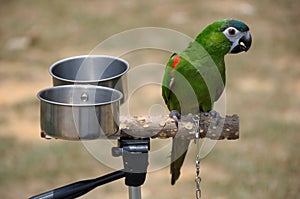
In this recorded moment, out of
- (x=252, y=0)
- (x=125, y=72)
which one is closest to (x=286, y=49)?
(x=252, y=0)

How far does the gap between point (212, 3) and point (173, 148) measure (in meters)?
4.98

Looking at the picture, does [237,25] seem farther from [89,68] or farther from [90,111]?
[90,111]

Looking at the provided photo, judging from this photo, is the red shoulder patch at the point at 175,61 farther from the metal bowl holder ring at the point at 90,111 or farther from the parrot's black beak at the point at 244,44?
the metal bowl holder ring at the point at 90,111

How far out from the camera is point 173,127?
6.63ft

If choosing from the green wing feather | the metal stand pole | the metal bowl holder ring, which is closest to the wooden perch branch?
the metal bowl holder ring

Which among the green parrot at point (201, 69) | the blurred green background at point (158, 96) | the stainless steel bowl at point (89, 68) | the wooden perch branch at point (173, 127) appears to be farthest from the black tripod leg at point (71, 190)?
the blurred green background at point (158, 96)

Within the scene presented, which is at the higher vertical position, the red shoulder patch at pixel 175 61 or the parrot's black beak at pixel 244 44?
the parrot's black beak at pixel 244 44

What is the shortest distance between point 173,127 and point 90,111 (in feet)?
1.30

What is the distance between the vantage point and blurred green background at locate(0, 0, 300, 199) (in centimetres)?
386

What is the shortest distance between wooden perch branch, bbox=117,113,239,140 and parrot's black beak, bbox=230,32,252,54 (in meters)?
0.44

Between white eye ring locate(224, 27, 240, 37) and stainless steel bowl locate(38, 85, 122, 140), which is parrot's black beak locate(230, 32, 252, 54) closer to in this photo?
white eye ring locate(224, 27, 240, 37)

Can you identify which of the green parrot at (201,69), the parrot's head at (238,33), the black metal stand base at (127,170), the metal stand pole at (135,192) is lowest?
the metal stand pole at (135,192)

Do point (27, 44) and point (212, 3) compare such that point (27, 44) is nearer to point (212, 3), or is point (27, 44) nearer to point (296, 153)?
point (212, 3)

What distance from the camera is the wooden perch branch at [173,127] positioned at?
1962 millimetres
